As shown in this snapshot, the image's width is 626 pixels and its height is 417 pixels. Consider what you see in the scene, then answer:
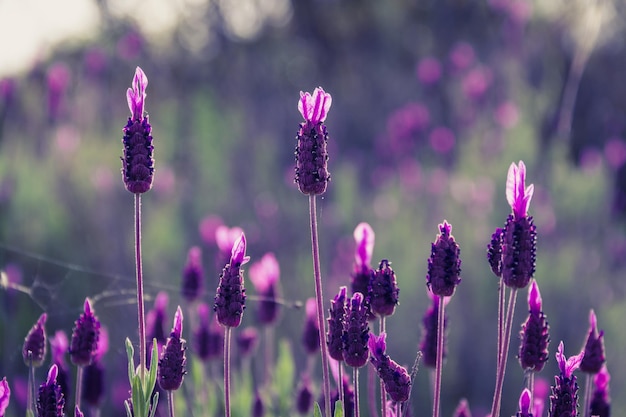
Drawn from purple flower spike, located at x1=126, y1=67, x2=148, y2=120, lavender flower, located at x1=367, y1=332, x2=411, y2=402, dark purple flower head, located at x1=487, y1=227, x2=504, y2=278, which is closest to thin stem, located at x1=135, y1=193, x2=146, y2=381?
purple flower spike, located at x1=126, y1=67, x2=148, y2=120

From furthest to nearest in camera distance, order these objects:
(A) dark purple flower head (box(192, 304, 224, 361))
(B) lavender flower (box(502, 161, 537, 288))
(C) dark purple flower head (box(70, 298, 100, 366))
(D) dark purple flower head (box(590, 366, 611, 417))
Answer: (A) dark purple flower head (box(192, 304, 224, 361)) < (D) dark purple flower head (box(590, 366, 611, 417)) < (C) dark purple flower head (box(70, 298, 100, 366)) < (B) lavender flower (box(502, 161, 537, 288))

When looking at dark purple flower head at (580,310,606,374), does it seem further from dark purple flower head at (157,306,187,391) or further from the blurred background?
the blurred background

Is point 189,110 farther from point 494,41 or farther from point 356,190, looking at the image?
point 494,41

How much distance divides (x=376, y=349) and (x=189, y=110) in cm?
602

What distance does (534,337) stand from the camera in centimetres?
142

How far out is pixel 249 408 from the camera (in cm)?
229

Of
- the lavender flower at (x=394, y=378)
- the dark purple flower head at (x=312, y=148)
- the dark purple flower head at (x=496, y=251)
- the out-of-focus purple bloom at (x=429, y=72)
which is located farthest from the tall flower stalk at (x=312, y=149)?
the out-of-focus purple bloom at (x=429, y=72)

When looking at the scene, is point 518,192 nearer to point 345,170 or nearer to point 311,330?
point 311,330

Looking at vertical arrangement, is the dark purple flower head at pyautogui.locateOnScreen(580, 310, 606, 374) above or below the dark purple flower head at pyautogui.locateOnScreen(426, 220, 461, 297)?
below

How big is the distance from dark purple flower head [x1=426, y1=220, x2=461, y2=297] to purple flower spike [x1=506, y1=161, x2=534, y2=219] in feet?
0.40

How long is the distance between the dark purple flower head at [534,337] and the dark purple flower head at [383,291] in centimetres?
25

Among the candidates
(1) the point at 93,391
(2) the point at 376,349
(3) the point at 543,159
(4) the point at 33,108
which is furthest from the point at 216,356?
(4) the point at 33,108

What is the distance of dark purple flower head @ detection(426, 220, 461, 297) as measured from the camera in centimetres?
137

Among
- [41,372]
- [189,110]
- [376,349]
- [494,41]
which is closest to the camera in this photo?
[376,349]
